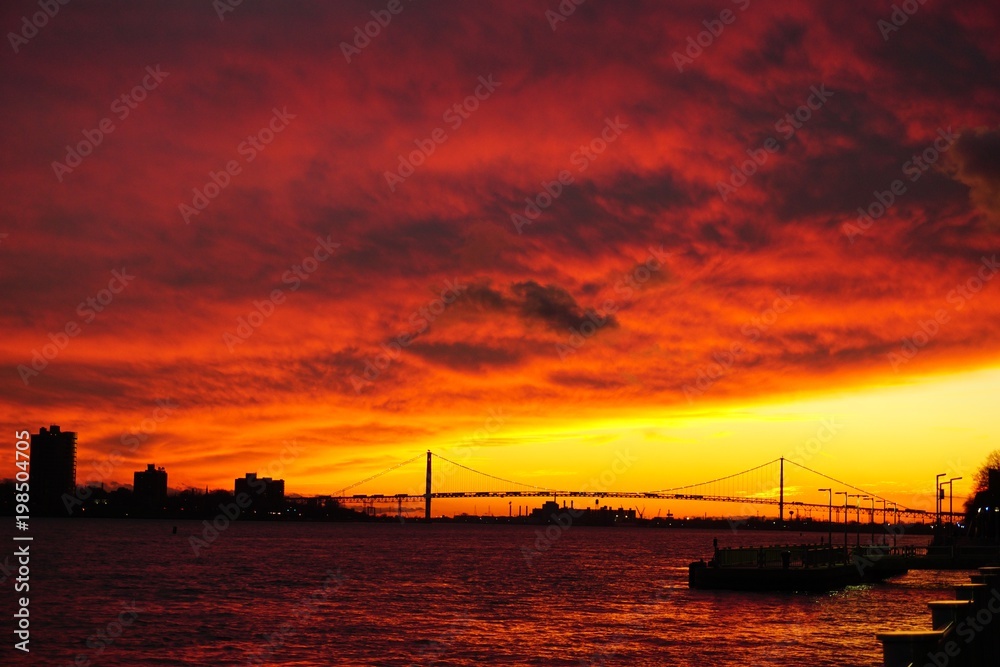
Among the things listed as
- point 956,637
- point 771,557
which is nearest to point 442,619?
point 771,557

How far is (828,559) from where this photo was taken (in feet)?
222

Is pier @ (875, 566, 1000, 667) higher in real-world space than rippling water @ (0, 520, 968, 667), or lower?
higher

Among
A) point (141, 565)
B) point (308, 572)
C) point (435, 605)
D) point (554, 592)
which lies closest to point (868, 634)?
Result: point (435, 605)

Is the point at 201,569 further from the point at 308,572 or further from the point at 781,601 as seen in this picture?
the point at 781,601

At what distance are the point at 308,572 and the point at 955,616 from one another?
77944 millimetres

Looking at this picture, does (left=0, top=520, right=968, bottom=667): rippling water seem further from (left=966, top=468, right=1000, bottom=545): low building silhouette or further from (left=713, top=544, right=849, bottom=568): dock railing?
(left=966, top=468, right=1000, bottom=545): low building silhouette

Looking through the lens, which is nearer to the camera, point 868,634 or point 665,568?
point 868,634

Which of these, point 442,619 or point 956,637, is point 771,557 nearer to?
point 442,619

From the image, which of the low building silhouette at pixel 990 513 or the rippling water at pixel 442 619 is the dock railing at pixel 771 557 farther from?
the low building silhouette at pixel 990 513

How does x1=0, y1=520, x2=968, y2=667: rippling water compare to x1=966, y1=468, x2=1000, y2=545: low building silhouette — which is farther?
x1=966, y1=468, x2=1000, y2=545: low building silhouette

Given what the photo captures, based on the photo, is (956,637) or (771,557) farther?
(771,557)

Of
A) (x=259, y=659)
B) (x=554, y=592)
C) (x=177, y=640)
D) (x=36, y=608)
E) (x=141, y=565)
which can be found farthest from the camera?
(x=141, y=565)

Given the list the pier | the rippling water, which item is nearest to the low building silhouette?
the rippling water

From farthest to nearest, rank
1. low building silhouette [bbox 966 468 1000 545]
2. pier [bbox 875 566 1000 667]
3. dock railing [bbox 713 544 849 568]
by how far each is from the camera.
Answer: low building silhouette [bbox 966 468 1000 545]
dock railing [bbox 713 544 849 568]
pier [bbox 875 566 1000 667]
